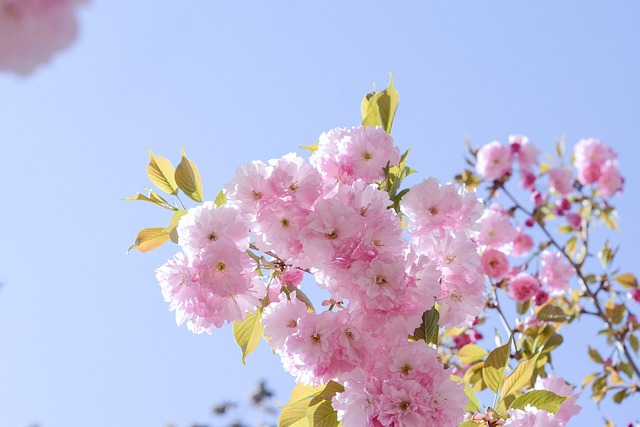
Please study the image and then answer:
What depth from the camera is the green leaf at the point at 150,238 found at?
1123mm

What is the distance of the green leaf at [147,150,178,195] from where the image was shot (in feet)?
3.87

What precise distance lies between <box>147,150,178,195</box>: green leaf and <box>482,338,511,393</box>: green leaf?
0.65 metres

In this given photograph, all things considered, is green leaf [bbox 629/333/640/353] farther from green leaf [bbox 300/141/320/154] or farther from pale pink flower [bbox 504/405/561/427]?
green leaf [bbox 300/141/320/154]

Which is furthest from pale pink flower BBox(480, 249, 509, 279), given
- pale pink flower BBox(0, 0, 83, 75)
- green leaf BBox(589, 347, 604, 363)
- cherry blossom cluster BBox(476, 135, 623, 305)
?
pale pink flower BBox(0, 0, 83, 75)

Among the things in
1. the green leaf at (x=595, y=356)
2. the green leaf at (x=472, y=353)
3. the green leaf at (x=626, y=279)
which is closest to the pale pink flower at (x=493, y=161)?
the green leaf at (x=626, y=279)

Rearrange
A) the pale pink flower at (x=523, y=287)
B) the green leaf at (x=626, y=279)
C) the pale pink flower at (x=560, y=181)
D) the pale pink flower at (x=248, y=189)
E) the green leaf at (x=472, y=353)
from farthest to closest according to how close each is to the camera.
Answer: the pale pink flower at (x=560, y=181) < the green leaf at (x=626, y=279) < the pale pink flower at (x=523, y=287) < the green leaf at (x=472, y=353) < the pale pink flower at (x=248, y=189)

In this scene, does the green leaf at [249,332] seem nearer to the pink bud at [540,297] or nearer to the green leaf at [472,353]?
the green leaf at [472,353]

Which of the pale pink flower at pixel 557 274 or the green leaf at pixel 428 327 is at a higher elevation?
the pale pink flower at pixel 557 274

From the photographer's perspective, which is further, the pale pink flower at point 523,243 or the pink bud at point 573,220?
the pink bud at point 573,220

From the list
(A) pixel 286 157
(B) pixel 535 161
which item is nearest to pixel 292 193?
(A) pixel 286 157

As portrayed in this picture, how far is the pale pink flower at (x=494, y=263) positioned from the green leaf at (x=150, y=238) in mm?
1409

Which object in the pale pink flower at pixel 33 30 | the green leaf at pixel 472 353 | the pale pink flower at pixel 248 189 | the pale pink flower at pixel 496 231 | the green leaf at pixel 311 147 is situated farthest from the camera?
the pale pink flower at pixel 496 231

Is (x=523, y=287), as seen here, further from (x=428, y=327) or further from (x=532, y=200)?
(x=428, y=327)

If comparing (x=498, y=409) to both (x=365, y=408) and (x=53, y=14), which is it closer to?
(x=365, y=408)
